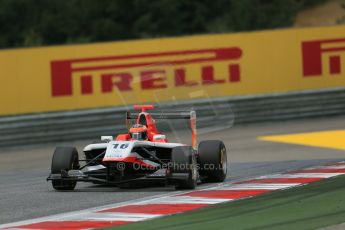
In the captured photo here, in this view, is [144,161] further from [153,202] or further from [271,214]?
[271,214]

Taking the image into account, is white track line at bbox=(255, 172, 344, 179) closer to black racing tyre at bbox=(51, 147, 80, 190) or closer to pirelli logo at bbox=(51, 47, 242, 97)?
black racing tyre at bbox=(51, 147, 80, 190)

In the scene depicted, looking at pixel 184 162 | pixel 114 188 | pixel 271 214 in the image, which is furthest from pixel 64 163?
pixel 271 214

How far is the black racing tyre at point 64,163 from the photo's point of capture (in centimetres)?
1256

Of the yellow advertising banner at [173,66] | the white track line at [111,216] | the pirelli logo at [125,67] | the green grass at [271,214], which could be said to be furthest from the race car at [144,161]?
the pirelli logo at [125,67]

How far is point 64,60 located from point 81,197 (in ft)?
32.0

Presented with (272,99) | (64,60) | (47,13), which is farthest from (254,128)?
(47,13)

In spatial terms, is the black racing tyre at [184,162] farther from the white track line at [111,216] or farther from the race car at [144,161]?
the white track line at [111,216]

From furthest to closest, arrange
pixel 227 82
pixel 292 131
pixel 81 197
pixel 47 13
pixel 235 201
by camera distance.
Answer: pixel 47 13
pixel 227 82
pixel 292 131
pixel 81 197
pixel 235 201

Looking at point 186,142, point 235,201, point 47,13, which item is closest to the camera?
point 235,201

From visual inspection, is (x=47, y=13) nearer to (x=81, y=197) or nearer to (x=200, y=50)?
(x=200, y=50)

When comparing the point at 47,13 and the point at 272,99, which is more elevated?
the point at 47,13

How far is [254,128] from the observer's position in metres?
22.3

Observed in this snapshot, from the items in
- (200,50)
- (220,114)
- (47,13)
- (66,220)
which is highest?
(47,13)

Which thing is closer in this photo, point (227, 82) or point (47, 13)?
point (227, 82)
